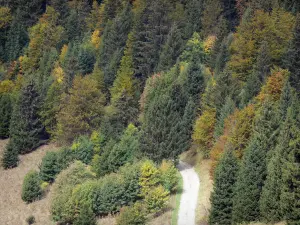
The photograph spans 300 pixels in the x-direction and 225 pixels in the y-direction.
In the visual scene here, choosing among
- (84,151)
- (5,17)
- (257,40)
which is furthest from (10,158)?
(5,17)

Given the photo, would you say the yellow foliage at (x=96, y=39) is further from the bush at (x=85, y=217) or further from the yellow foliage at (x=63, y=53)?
the bush at (x=85, y=217)

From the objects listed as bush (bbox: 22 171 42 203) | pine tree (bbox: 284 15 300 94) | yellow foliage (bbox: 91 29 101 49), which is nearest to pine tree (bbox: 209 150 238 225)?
pine tree (bbox: 284 15 300 94)

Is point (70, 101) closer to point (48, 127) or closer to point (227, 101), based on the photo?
point (48, 127)

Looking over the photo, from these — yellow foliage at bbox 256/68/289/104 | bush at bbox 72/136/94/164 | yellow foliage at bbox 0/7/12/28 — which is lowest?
bush at bbox 72/136/94/164

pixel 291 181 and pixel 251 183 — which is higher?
pixel 291 181

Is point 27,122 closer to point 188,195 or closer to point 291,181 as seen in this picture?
point 188,195

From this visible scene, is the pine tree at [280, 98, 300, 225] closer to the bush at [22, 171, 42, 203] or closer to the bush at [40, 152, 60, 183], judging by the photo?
the bush at [22, 171, 42, 203]

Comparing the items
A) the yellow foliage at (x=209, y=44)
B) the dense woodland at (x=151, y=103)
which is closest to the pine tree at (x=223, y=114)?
the dense woodland at (x=151, y=103)
